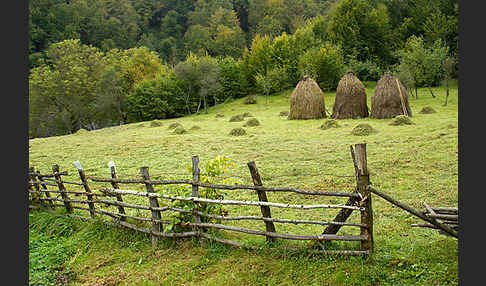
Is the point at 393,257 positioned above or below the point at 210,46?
below

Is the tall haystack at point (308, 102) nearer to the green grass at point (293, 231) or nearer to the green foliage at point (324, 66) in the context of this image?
the green grass at point (293, 231)

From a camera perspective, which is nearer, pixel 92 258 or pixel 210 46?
pixel 92 258

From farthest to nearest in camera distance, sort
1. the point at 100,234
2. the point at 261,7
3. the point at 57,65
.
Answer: the point at 261,7
the point at 57,65
the point at 100,234

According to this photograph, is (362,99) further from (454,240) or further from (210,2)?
(210,2)

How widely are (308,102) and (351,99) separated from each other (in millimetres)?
2619

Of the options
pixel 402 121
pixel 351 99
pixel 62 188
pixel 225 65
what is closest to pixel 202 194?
pixel 62 188

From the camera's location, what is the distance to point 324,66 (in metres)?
34.7

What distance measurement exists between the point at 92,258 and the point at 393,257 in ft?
14.5

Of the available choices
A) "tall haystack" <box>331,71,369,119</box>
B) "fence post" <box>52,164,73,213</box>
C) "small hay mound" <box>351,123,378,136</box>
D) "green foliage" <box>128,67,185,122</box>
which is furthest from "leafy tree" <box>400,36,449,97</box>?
"fence post" <box>52,164,73,213</box>

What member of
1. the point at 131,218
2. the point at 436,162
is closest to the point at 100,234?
the point at 131,218

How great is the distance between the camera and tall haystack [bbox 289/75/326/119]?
20.9 metres

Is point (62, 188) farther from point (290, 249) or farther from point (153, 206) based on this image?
point (290, 249)

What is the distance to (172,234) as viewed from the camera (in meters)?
5.26

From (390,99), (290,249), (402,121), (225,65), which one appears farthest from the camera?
(225,65)
